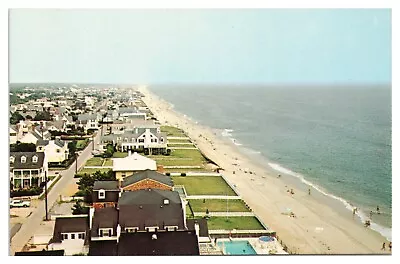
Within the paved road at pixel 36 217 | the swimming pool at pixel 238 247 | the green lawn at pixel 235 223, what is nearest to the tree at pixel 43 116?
the paved road at pixel 36 217

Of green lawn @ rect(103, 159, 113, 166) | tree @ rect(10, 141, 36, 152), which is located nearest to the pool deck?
green lawn @ rect(103, 159, 113, 166)

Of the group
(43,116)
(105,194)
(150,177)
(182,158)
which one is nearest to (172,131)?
(182,158)

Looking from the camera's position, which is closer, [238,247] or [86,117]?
[238,247]

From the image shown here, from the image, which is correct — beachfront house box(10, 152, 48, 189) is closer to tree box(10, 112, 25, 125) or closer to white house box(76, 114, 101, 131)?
tree box(10, 112, 25, 125)

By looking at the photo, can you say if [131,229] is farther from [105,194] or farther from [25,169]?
[25,169]

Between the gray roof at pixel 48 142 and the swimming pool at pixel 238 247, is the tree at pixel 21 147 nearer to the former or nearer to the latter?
the gray roof at pixel 48 142
